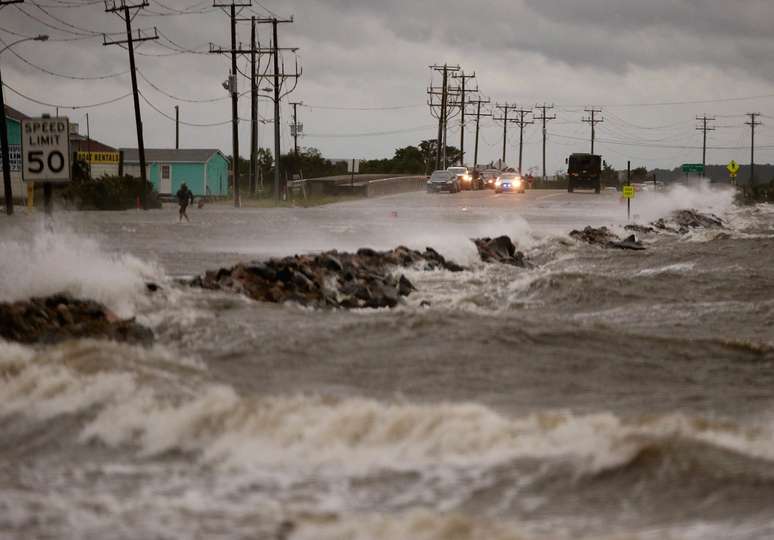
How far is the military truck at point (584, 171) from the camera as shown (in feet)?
327

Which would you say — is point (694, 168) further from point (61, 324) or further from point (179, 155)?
point (61, 324)

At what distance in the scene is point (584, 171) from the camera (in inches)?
3957

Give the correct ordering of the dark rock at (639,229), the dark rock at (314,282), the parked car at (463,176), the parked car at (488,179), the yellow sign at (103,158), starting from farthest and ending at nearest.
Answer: the parked car at (488,179)
the parked car at (463,176)
the yellow sign at (103,158)
the dark rock at (639,229)
the dark rock at (314,282)

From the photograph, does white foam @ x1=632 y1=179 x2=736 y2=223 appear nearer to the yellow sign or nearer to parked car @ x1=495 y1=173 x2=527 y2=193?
parked car @ x1=495 y1=173 x2=527 y2=193

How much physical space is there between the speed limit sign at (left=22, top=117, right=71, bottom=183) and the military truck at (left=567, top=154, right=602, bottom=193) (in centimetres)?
8188

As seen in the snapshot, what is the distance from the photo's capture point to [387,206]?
228 feet

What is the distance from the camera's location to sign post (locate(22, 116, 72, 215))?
778 inches

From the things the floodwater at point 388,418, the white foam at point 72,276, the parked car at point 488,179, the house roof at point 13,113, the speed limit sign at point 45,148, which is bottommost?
the floodwater at point 388,418

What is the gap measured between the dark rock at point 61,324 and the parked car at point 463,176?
3241 inches

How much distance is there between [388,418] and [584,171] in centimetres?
9325

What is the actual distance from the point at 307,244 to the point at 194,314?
1842 cm

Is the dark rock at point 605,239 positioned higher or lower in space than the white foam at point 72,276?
lower

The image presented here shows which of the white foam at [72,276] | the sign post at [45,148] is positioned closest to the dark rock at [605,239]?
the white foam at [72,276]

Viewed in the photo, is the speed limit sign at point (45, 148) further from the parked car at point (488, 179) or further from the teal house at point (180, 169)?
the parked car at point (488, 179)
